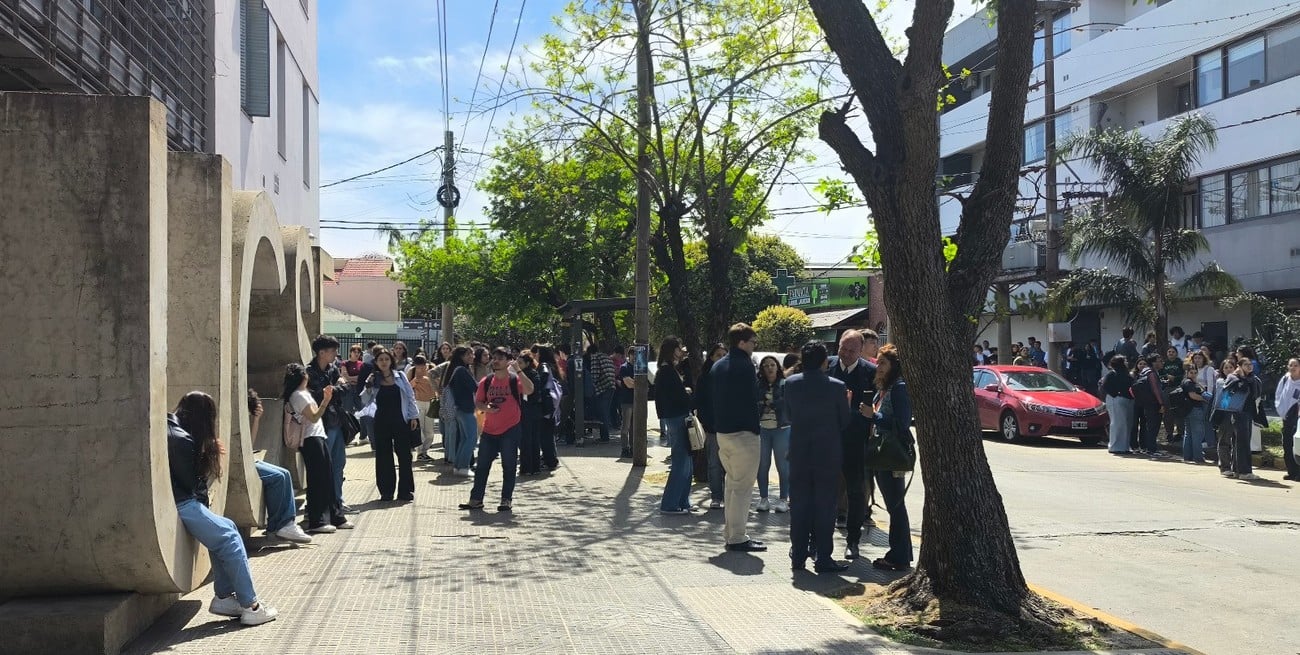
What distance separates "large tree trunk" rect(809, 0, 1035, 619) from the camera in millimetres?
6527

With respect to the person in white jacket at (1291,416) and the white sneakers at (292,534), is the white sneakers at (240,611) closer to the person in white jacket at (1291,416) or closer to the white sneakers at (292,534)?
the white sneakers at (292,534)

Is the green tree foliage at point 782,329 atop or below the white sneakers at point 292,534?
atop

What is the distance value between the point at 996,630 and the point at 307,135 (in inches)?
640

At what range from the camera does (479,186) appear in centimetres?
2548

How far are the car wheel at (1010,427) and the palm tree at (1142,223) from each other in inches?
130

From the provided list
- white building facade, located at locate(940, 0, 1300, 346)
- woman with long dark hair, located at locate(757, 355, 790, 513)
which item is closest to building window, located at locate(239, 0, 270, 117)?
woman with long dark hair, located at locate(757, 355, 790, 513)

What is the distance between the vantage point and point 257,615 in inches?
251

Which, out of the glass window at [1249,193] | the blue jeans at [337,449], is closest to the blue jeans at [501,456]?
the blue jeans at [337,449]

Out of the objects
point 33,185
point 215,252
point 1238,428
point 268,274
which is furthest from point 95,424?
point 1238,428

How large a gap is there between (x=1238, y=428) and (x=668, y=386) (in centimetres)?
822

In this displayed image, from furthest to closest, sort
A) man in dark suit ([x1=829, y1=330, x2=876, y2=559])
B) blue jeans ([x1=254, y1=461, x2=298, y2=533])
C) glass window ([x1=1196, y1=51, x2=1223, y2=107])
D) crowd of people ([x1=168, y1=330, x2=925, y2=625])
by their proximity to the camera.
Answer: glass window ([x1=1196, y1=51, x2=1223, y2=107]) < blue jeans ([x1=254, y1=461, x2=298, y2=533]) < man in dark suit ([x1=829, y1=330, x2=876, y2=559]) < crowd of people ([x1=168, y1=330, x2=925, y2=625])

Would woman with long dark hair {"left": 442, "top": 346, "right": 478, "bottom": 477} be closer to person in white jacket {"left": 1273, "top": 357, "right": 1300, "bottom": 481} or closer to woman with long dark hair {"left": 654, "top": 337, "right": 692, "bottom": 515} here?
woman with long dark hair {"left": 654, "top": 337, "right": 692, "bottom": 515}

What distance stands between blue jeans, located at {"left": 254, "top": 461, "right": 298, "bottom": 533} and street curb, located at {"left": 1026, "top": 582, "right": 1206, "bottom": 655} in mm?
5768

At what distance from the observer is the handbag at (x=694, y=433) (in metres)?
10.2
